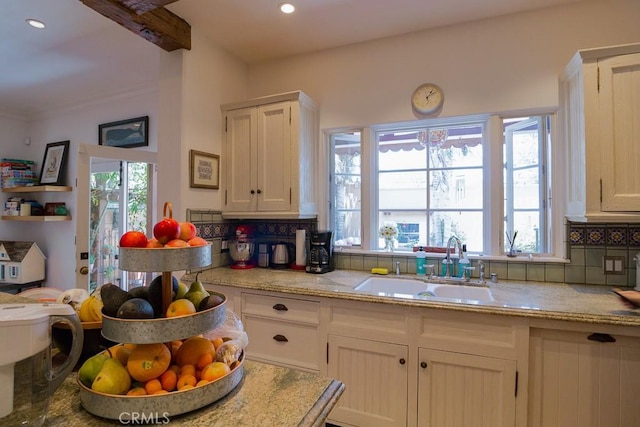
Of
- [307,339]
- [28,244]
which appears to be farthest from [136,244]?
[28,244]

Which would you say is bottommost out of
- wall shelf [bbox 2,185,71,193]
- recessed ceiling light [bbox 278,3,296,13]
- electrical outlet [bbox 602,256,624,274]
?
electrical outlet [bbox 602,256,624,274]

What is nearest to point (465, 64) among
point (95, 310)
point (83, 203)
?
point (95, 310)

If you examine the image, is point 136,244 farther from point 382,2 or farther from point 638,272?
point 638,272

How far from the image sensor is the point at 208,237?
260cm

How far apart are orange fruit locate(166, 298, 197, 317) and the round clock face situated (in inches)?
85.6

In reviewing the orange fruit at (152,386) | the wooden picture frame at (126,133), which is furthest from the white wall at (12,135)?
the orange fruit at (152,386)

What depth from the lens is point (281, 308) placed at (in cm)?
207

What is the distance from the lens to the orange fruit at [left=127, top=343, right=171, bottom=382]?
73cm

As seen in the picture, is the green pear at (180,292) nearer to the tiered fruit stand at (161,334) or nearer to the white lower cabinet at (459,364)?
the tiered fruit stand at (161,334)

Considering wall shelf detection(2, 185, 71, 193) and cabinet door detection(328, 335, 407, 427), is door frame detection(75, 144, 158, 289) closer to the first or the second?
wall shelf detection(2, 185, 71, 193)

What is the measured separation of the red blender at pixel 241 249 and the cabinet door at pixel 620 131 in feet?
7.77

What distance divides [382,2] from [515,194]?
161cm

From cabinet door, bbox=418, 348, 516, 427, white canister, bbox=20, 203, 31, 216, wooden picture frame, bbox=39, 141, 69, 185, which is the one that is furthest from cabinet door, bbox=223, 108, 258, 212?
white canister, bbox=20, 203, 31, 216

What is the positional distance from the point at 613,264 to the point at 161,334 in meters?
2.51
